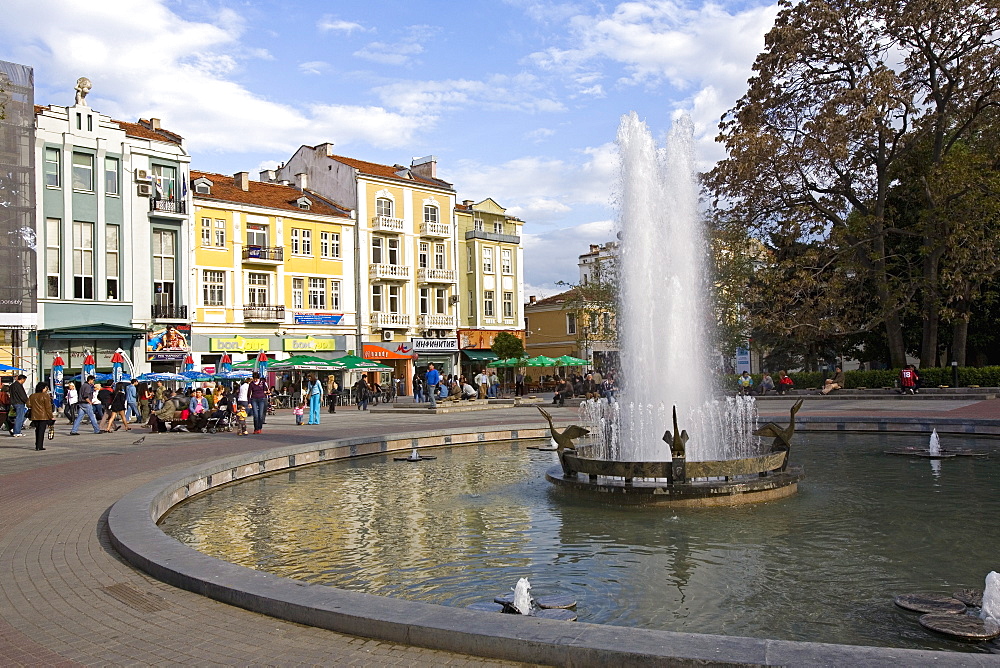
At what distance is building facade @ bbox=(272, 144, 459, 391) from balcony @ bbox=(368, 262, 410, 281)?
66 mm

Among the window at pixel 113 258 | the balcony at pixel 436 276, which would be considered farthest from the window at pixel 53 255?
the balcony at pixel 436 276

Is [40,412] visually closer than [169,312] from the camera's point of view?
Yes

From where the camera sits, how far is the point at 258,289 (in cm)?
4962

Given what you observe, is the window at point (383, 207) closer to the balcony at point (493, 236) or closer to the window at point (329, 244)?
the window at point (329, 244)

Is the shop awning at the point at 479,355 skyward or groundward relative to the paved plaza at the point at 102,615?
skyward

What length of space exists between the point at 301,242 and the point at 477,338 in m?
16.3

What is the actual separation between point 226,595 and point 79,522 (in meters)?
Result: 4.36

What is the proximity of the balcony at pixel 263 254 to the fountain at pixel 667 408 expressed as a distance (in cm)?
3489

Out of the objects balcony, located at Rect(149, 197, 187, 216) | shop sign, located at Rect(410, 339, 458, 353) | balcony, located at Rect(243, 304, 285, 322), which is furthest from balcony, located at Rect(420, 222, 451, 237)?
balcony, located at Rect(149, 197, 187, 216)

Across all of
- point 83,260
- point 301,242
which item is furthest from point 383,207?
point 83,260

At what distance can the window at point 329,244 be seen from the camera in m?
53.2

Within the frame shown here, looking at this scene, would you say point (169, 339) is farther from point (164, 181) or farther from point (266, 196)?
point (266, 196)

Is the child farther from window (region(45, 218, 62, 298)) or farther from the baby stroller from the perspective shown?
window (region(45, 218, 62, 298))

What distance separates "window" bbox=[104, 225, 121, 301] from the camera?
4094cm
